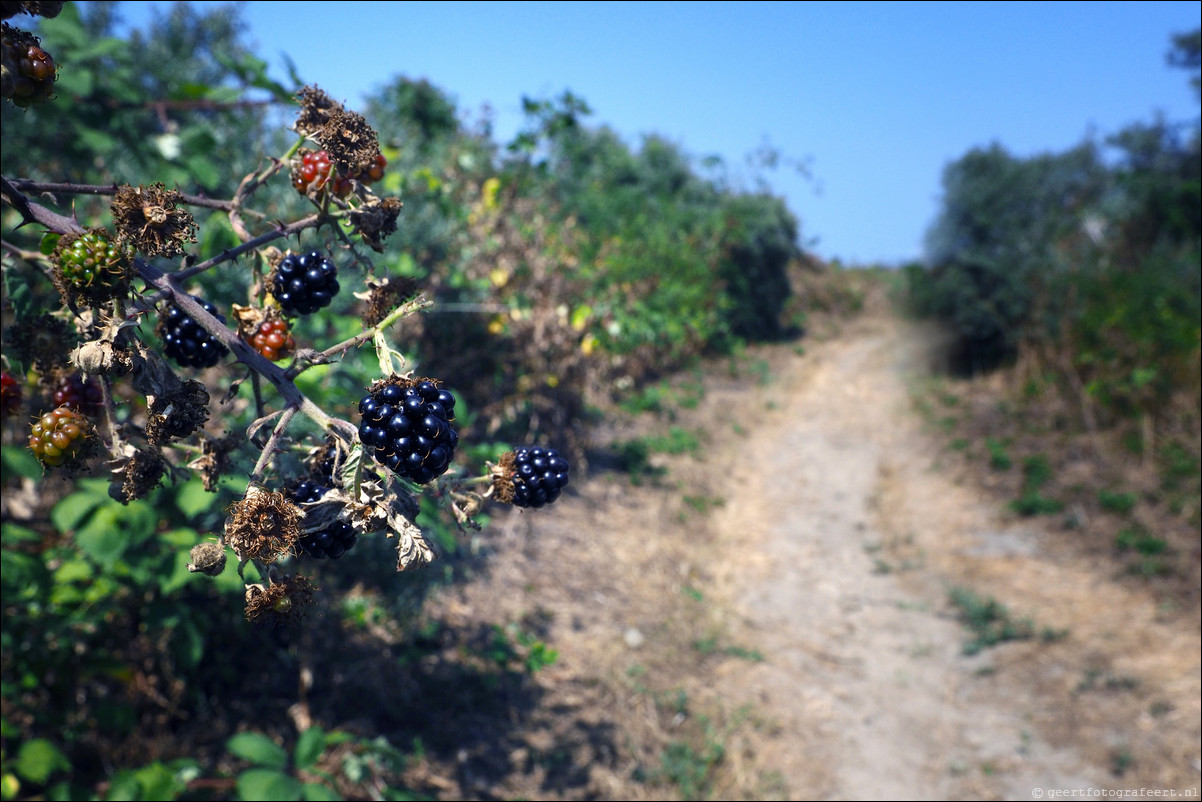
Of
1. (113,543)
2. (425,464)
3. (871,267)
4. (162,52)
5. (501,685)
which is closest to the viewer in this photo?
(425,464)

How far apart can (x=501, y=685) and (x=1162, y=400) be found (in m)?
6.55

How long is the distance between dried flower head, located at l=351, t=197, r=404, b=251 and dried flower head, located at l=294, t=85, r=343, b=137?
20 centimetres

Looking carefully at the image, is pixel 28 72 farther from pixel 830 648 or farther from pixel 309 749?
pixel 830 648

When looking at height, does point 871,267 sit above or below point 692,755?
above

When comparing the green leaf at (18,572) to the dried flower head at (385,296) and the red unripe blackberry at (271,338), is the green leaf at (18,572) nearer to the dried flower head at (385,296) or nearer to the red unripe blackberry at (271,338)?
the red unripe blackberry at (271,338)

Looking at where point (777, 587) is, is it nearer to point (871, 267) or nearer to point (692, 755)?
point (692, 755)

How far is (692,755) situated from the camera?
4.20 metres

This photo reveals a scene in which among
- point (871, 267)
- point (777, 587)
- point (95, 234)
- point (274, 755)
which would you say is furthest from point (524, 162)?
point (871, 267)

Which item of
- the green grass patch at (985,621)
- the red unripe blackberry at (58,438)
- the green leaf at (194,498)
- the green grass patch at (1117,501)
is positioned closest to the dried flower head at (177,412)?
the red unripe blackberry at (58,438)

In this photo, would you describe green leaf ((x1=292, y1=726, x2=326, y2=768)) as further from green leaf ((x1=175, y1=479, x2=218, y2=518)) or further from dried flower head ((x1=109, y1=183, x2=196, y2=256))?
dried flower head ((x1=109, y1=183, x2=196, y2=256))

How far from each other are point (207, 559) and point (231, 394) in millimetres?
313

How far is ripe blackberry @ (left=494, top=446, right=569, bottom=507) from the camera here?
1.32 meters

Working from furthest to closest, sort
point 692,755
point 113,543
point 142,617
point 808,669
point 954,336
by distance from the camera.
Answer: point 954,336 < point 808,669 < point 692,755 < point 142,617 < point 113,543


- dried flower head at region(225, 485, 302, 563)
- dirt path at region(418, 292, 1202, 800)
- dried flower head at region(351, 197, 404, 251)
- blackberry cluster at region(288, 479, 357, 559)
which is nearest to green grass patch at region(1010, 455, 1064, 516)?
dirt path at region(418, 292, 1202, 800)
